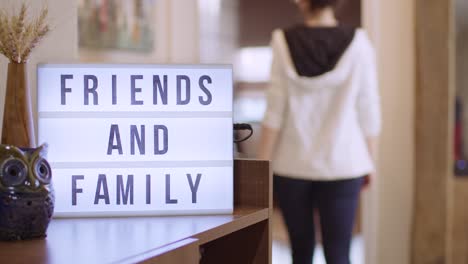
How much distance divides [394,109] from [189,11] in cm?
120

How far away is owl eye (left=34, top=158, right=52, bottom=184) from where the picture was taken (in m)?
0.93

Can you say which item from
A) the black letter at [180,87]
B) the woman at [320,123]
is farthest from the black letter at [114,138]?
the woman at [320,123]

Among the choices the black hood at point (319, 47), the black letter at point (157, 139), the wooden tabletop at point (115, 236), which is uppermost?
the black hood at point (319, 47)

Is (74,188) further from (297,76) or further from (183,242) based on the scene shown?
(297,76)

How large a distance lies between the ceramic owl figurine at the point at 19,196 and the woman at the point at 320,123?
1.41 m

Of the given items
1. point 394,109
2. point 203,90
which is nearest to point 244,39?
point 394,109

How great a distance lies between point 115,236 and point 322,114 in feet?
4.72

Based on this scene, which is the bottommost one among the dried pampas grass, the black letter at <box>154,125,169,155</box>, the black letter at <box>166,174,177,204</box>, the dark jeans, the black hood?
the dark jeans

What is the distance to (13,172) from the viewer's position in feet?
2.98

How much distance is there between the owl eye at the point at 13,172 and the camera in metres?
0.90

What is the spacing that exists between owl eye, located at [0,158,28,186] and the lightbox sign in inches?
7.1

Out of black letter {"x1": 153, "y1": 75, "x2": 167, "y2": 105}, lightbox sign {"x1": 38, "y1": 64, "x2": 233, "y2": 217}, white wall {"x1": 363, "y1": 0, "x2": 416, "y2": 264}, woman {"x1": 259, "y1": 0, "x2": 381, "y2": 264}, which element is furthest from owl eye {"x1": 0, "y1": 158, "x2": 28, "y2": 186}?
white wall {"x1": 363, "y1": 0, "x2": 416, "y2": 264}

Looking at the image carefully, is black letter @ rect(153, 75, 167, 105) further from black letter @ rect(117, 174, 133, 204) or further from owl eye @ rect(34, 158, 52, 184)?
owl eye @ rect(34, 158, 52, 184)

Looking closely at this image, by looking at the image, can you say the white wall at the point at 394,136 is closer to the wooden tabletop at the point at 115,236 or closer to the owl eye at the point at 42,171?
the wooden tabletop at the point at 115,236
